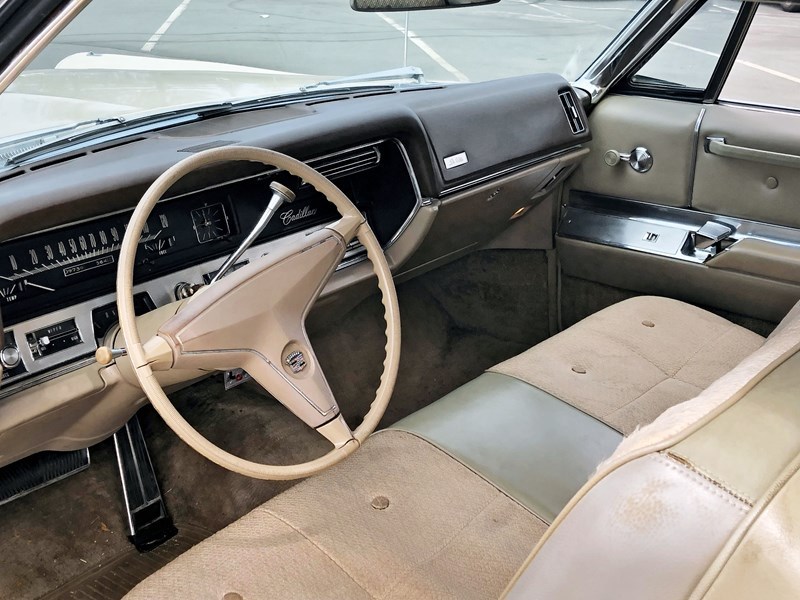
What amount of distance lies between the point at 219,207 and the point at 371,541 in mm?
891

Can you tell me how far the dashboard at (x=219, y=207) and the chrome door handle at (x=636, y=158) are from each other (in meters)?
0.09

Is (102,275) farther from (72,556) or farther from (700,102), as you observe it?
(700,102)

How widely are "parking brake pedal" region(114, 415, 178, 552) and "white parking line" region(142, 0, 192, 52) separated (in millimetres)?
964

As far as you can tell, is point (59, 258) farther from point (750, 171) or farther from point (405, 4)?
point (750, 171)

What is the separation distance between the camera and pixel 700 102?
236 cm

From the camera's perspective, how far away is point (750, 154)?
2.20 meters

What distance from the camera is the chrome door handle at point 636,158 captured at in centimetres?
240

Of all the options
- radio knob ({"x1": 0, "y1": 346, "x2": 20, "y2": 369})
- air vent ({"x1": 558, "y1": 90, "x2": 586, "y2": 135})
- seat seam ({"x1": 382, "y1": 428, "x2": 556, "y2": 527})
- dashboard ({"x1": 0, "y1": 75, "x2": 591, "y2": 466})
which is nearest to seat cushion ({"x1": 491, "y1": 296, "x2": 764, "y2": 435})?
seat seam ({"x1": 382, "y1": 428, "x2": 556, "y2": 527})

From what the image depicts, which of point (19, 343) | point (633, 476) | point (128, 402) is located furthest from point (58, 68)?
point (633, 476)

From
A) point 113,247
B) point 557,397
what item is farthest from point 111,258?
point 557,397

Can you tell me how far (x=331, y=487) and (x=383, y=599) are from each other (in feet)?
0.89

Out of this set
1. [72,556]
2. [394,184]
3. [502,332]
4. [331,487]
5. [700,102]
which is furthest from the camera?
[502,332]

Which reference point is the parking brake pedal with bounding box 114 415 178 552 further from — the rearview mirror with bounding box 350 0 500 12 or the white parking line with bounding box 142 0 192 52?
the rearview mirror with bounding box 350 0 500 12

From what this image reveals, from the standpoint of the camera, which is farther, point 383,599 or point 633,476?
point 383,599
